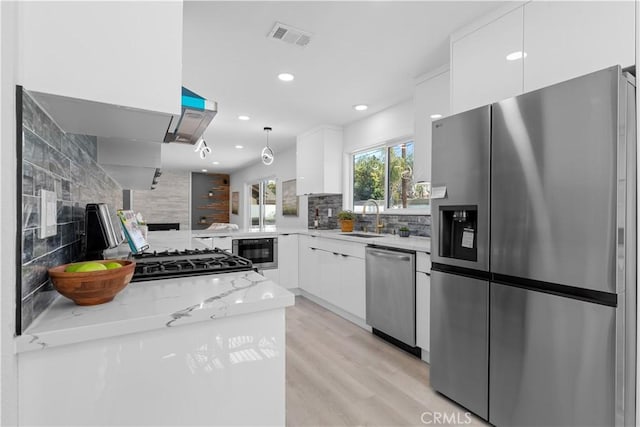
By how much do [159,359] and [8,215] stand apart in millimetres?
480

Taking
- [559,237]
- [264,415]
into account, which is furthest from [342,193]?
[264,415]

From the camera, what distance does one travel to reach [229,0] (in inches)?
73.4

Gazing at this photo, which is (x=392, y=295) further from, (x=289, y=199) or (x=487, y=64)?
(x=289, y=199)

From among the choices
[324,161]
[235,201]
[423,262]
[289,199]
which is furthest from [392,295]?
[235,201]

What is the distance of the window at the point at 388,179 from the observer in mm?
3568

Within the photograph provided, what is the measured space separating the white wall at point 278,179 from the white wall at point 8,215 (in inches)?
188

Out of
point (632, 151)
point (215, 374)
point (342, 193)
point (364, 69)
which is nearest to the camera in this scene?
point (215, 374)

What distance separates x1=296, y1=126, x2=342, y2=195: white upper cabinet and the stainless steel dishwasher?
5.27 ft

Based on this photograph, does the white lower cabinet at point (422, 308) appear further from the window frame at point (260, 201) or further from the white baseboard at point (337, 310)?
the window frame at point (260, 201)

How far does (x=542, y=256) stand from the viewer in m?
1.50

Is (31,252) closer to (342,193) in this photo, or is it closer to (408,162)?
(408,162)

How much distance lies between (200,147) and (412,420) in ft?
11.3

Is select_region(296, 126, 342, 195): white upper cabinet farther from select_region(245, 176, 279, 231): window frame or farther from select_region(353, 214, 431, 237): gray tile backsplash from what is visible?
select_region(245, 176, 279, 231): window frame

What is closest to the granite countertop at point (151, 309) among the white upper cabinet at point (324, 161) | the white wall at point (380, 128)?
the white wall at point (380, 128)
